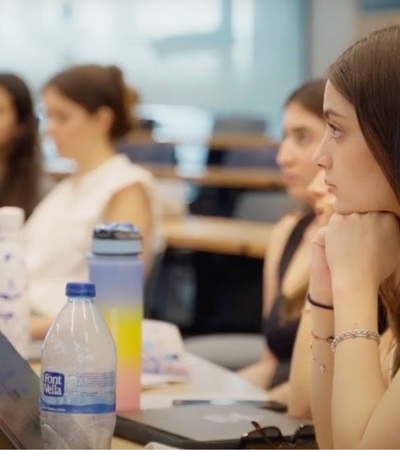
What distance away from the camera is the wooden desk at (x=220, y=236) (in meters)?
4.46

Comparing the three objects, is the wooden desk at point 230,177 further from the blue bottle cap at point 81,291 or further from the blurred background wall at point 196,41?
the blue bottle cap at point 81,291

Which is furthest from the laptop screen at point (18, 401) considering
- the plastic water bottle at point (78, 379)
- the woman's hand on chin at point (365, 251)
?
the woman's hand on chin at point (365, 251)

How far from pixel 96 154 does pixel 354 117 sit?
1771 millimetres

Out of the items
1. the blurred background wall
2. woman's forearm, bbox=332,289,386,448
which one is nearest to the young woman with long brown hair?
woman's forearm, bbox=332,289,386,448

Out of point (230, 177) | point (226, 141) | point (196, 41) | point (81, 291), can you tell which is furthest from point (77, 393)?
point (196, 41)

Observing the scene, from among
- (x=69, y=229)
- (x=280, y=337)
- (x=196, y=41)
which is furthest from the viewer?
(x=196, y=41)

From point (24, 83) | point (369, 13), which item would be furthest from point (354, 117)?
point (369, 13)

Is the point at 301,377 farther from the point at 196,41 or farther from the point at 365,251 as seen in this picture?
the point at 196,41

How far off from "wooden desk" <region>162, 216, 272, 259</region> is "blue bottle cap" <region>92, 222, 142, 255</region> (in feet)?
8.49

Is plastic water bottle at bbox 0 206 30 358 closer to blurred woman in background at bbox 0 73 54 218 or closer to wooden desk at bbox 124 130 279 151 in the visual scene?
blurred woman in background at bbox 0 73 54 218

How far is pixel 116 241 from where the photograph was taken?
1.73 meters

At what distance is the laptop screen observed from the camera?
1.37 m

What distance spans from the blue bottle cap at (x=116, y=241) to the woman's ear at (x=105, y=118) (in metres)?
1.46

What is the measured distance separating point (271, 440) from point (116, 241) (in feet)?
1.38
